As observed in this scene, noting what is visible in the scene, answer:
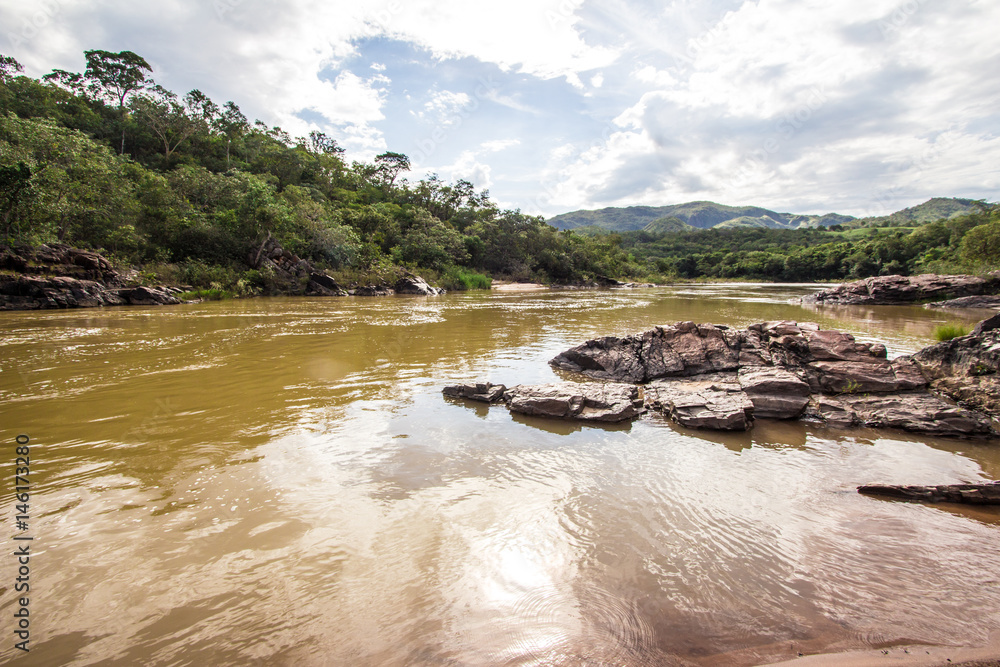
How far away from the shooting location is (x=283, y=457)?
4.91m

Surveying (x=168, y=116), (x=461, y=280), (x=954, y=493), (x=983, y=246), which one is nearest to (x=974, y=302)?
(x=983, y=246)

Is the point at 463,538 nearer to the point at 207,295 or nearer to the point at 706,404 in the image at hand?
the point at 706,404

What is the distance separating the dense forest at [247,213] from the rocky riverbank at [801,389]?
31.3m

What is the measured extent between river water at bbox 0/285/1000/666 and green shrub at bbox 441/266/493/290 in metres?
44.5

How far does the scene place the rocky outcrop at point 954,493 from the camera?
4055 millimetres

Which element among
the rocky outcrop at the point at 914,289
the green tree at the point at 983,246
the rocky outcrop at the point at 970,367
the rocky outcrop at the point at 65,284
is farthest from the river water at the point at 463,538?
the green tree at the point at 983,246

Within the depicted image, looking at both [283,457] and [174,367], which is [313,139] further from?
[283,457]

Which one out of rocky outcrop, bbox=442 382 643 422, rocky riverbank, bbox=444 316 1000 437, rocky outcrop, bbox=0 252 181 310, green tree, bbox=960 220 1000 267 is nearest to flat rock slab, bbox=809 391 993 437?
rocky riverbank, bbox=444 316 1000 437

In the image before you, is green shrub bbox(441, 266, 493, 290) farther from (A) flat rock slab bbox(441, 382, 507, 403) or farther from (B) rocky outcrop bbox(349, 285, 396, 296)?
(A) flat rock slab bbox(441, 382, 507, 403)

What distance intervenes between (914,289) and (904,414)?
32.8m

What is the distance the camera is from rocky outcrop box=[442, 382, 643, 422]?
21.3 ft

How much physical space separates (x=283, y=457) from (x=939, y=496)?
7.01 meters

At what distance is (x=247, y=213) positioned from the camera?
3425 cm

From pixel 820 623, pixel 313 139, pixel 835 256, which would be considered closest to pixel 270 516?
pixel 820 623
